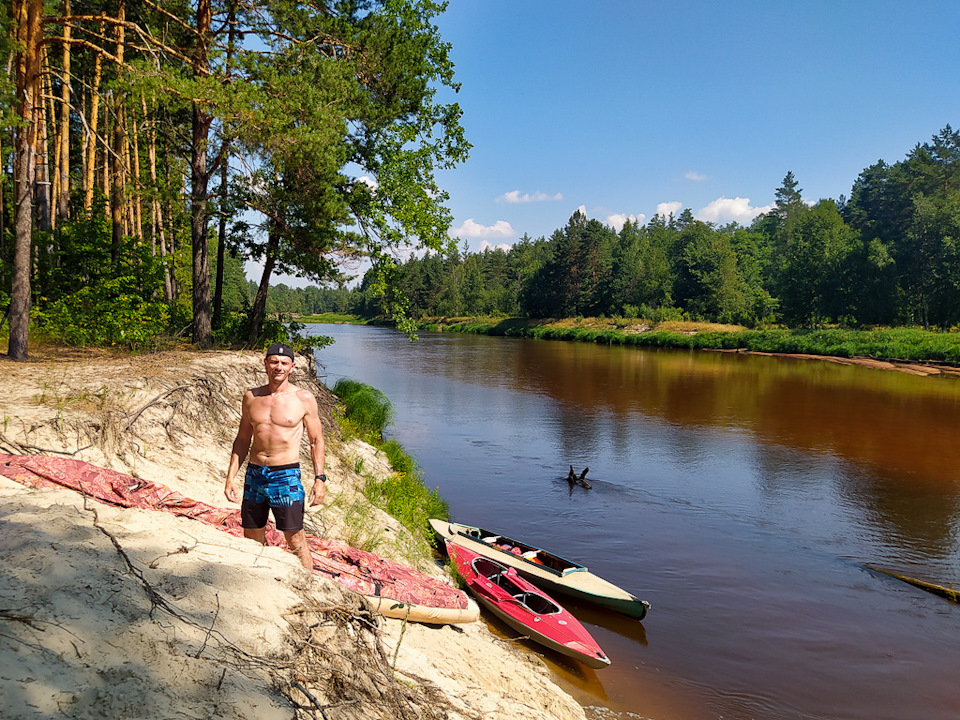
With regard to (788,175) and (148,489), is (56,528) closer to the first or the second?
(148,489)

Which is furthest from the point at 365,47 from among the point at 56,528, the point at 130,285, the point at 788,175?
the point at 788,175

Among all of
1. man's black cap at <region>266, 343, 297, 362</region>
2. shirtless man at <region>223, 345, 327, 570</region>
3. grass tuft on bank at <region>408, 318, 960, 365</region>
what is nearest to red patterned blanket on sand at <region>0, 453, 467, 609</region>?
shirtless man at <region>223, 345, 327, 570</region>

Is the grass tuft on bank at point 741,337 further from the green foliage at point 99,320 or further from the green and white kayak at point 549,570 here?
the green foliage at point 99,320

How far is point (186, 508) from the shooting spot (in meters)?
6.27

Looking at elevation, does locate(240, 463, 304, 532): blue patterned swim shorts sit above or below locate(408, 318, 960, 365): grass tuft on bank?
below

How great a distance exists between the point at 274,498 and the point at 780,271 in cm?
8065

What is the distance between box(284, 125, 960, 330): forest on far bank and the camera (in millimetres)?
57781

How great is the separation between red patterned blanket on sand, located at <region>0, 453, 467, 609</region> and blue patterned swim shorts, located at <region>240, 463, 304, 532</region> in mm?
542

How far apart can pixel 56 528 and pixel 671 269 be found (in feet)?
282

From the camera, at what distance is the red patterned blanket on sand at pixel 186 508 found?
577cm

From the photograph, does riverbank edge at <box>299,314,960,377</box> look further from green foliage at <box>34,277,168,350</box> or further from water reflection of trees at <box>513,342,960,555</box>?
green foliage at <box>34,277,168,350</box>

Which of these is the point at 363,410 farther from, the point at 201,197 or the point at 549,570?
the point at 549,570

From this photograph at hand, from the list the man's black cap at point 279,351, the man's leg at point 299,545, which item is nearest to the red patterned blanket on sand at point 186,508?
the man's leg at point 299,545

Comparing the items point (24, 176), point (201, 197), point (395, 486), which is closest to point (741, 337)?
point (395, 486)
